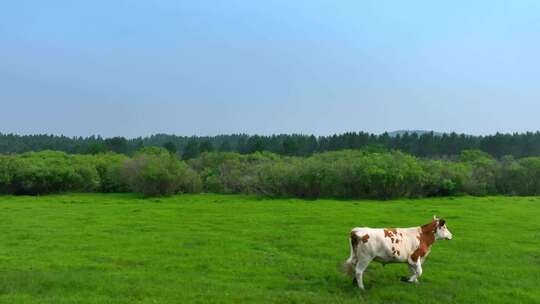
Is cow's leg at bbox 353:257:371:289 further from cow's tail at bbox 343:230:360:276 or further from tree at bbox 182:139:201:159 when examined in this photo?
tree at bbox 182:139:201:159

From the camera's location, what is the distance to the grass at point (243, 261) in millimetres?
12539

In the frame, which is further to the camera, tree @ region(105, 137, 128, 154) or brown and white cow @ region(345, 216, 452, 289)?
tree @ region(105, 137, 128, 154)

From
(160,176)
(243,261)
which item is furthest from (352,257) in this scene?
(160,176)

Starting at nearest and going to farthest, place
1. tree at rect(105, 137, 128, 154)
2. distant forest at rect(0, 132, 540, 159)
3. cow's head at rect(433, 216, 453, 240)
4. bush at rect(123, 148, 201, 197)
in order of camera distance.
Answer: cow's head at rect(433, 216, 453, 240)
bush at rect(123, 148, 201, 197)
distant forest at rect(0, 132, 540, 159)
tree at rect(105, 137, 128, 154)

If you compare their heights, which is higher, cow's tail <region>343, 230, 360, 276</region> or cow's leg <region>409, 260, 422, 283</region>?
cow's tail <region>343, 230, 360, 276</region>

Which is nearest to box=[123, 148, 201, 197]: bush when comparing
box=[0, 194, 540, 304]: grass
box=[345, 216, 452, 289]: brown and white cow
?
box=[0, 194, 540, 304]: grass

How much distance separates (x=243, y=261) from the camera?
641 inches

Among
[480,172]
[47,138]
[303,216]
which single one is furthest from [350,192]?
[47,138]

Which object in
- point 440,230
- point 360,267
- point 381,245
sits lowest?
point 360,267

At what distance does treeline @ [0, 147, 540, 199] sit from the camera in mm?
46000

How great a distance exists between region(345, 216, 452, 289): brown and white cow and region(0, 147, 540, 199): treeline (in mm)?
31204

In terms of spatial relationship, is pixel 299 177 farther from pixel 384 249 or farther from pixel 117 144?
pixel 117 144

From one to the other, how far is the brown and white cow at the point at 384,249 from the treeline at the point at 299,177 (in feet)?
102

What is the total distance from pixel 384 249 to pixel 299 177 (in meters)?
34.3
